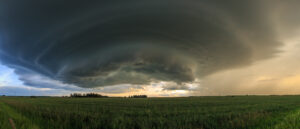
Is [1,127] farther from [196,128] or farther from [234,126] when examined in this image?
[234,126]

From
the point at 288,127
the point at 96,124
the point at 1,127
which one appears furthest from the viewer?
the point at 96,124

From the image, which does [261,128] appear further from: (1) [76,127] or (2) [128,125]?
(1) [76,127]

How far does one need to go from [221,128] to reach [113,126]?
20.3 ft

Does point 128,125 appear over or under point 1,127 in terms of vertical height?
under

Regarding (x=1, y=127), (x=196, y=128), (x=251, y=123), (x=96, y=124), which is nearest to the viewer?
(x=1, y=127)

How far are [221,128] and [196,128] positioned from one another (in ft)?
5.79

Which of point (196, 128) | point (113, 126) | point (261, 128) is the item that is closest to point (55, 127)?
point (113, 126)

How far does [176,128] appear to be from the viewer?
8523 millimetres

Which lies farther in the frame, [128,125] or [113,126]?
[128,125]

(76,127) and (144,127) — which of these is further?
(76,127)

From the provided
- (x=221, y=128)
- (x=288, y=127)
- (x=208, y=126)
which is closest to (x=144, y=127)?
(x=208, y=126)

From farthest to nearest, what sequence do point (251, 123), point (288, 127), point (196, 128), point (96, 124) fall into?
point (251, 123), point (96, 124), point (196, 128), point (288, 127)

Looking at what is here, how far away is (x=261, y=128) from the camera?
27.7ft

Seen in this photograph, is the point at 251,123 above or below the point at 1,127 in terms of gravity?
below
